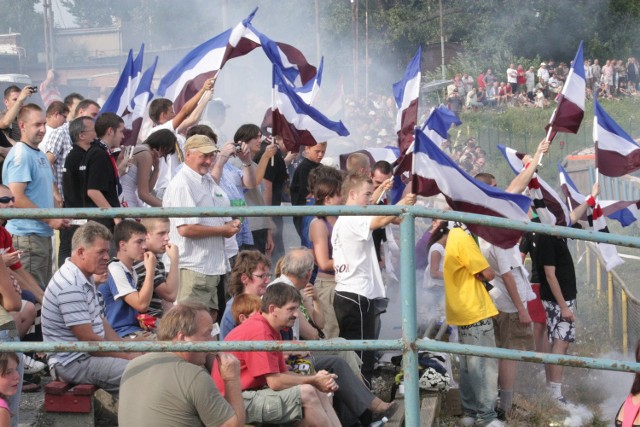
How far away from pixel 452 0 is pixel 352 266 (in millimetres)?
48845

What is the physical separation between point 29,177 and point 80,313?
201 centimetres

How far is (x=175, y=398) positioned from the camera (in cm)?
484

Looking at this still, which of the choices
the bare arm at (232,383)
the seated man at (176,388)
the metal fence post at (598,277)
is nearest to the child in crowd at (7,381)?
the seated man at (176,388)

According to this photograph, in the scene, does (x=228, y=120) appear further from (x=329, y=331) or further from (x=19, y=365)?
(x=19, y=365)

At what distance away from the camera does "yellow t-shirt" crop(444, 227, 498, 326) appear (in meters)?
7.54

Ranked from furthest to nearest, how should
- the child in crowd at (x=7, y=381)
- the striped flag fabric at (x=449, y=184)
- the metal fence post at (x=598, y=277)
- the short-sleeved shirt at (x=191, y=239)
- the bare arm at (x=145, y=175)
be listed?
the metal fence post at (x=598, y=277) → the bare arm at (x=145, y=175) → the short-sleeved shirt at (x=191, y=239) → the striped flag fabric at (x=449, y=184) → the child in crowd at (x=7, y=381)

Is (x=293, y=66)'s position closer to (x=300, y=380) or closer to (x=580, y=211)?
(x=580, y=211)

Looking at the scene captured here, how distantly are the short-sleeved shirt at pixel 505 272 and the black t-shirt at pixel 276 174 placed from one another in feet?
6.72

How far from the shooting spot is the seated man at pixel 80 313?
5930mm

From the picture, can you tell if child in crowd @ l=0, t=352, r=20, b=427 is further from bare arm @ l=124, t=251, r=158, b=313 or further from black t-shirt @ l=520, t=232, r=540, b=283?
black t-shirt @ l=520, t=232, r=540, b=283

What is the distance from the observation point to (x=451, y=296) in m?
7.61

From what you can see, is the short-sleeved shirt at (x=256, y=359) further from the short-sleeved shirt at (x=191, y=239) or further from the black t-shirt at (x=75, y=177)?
the black t-shirt at (x=75, y=177)

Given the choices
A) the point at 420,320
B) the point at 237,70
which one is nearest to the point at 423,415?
the point at 420,320

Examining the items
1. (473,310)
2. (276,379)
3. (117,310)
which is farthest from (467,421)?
(117,310)
